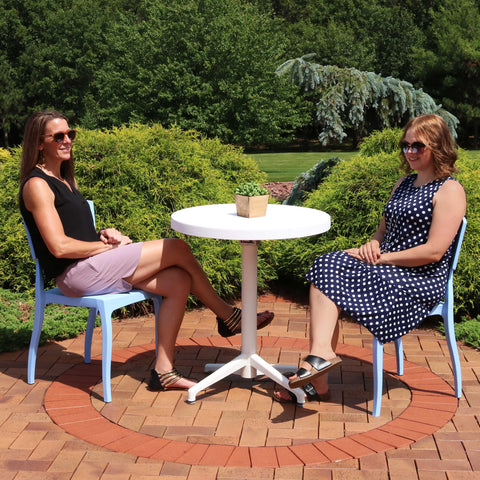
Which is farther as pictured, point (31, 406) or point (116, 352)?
point (116, 352)

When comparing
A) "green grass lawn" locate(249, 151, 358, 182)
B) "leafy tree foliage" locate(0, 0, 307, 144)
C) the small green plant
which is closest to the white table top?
the small green plant

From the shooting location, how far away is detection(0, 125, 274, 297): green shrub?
17.9ft

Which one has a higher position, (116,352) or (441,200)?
(441,200)

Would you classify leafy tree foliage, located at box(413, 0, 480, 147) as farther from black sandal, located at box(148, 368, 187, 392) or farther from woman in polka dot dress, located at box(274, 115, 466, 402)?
black sandal, located at box(148, 368, 187, 392)

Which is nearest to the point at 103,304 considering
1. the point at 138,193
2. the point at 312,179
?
the point at 138,193

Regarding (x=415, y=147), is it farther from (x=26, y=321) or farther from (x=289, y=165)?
(x=289, y=165)

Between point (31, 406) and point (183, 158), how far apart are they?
282 centimetres

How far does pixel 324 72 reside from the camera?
23.5 ft

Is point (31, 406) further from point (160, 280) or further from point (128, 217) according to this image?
point (128, 217)

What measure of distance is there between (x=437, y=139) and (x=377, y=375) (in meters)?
1.23

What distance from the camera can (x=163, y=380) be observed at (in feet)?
12.1

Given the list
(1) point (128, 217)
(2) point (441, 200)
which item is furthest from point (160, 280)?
(1) point (128, 217)

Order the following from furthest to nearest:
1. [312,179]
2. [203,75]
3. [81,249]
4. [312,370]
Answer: [203,75] < [312,179] < [81,249] < [312,370]

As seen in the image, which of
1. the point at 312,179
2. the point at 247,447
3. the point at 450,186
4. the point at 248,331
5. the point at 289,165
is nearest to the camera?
the point at 247,447
